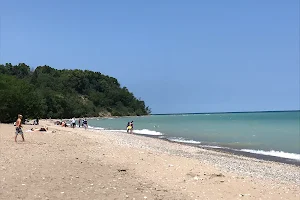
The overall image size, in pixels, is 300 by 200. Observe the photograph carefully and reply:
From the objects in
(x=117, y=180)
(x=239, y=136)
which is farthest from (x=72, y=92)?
(x=117, y=180)

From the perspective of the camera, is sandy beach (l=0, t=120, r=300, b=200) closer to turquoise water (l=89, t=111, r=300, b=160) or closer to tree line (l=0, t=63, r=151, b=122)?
turquoise water (l=89, t=111, r=300, b=160)

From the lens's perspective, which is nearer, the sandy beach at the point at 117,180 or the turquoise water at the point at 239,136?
the sandy beach at the point at 117,180

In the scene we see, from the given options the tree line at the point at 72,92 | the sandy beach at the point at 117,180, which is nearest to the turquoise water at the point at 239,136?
the sandy beach at the point at 117,180

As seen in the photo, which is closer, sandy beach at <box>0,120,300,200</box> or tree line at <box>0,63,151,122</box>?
sandy beach at <box>0,120,300,200</box>

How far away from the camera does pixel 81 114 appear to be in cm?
15525

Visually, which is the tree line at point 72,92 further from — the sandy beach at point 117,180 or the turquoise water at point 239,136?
the sandy beach at point 117,180

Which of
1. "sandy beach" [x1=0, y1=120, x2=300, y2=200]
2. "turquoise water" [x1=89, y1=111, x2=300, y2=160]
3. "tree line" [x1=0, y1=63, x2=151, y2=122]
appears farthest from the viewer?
"tree line" [x1=0, y1=63, x2=151, y2=122]

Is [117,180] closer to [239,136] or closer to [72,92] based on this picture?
[239,136]

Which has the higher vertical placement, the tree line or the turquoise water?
the tree line

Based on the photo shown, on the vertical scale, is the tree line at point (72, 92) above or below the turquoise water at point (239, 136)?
above

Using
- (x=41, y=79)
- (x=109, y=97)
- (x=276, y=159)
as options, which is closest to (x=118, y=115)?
(x=109, y=97)

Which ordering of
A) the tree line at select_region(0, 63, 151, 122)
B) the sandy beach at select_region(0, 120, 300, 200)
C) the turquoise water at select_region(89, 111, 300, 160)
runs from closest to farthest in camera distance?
the sandy beach at select_region(0, 120, 300, 200) < the turquoise water at select_region(89, 111, 300, 160) < the tree line at select_region(0, 63, 151, 122)

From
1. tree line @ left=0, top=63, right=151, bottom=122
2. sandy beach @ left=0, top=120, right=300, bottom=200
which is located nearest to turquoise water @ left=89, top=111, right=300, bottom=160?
sandy beach @ left=0, top=120, right=300, bottom=200

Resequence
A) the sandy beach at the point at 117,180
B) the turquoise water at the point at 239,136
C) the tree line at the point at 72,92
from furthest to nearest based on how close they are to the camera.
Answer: the tree line at the point at 72,92
the turquoise water at the point at 239,136
the sandy beach at the point at 117,180
